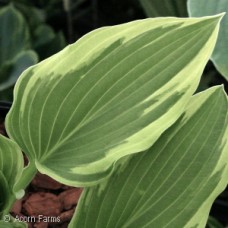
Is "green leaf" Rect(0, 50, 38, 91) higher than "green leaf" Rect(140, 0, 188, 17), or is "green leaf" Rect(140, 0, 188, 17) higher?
"green leaf" Rect(140, 0, 188, 17)

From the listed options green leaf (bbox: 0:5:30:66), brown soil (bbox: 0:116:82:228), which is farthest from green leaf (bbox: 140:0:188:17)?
brown soil (bbox: 0:116:82:228)

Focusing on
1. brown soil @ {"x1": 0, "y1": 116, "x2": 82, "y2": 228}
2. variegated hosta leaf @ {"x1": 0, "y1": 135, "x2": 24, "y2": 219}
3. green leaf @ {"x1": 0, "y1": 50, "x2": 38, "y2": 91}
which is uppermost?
variegated hosta leaf @ {"x1": 0, "y1": 135, "x2": 24, "y2": 219}

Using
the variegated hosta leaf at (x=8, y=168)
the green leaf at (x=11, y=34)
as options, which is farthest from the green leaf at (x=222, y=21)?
the green leaf at (x=11, y=34)

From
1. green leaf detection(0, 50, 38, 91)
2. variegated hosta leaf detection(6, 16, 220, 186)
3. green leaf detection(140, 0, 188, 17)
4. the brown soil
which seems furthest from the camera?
green leaf detection(140, 0, 188, 17)

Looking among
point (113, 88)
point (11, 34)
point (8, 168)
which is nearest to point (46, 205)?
point (8, 168)

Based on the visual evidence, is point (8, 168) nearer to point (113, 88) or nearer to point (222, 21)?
point (113, 88)

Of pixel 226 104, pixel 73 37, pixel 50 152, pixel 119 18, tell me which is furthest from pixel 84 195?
pixel 119 18

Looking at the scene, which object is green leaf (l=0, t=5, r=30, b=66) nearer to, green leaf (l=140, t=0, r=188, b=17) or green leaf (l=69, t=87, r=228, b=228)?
green leaf (l=140, t=0, r=188, b=17)
